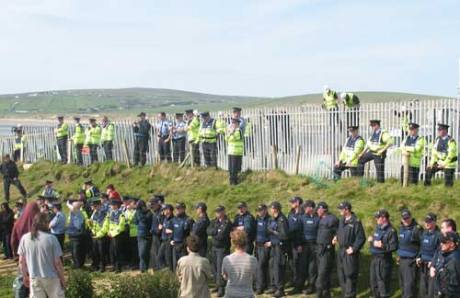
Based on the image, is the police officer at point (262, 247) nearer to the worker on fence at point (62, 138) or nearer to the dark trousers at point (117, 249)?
the dark trousers at point (117, 249)

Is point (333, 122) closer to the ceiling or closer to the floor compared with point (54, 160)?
closer to the ceiling

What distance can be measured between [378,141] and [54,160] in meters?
14.7

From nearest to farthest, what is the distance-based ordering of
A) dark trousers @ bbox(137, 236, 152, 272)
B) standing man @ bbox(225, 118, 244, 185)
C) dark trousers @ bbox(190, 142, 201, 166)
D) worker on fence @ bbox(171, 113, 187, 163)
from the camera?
dark trousers @ bbox(137, 236, 152, 272) < standing man @ bbox(225, 118, 244, 185) < dark trousers @ bbox(190, 142, 201, 166) < worker on fence @ bbox(171, 113, 187, 163)

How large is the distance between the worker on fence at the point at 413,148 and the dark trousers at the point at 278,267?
4161mm

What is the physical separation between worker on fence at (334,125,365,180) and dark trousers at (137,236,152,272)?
198 inches

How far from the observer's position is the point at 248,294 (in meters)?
7.36

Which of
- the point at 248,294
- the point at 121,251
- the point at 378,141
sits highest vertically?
the point at 378,141

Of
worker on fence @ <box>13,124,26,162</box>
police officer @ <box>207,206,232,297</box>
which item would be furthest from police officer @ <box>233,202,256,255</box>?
worker on fence @ <box>13,124,26,162</box>

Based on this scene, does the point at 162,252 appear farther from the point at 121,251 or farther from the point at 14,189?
the point at 14,189

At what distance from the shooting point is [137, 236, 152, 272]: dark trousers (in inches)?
527

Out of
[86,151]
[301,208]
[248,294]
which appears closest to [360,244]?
[301,208]

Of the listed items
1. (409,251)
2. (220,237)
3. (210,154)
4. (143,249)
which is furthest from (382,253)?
(210,154)

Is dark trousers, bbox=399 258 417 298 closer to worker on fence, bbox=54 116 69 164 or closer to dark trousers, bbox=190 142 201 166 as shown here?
dark trousers, bbox=190 142 201 166

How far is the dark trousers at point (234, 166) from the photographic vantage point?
16828mm
